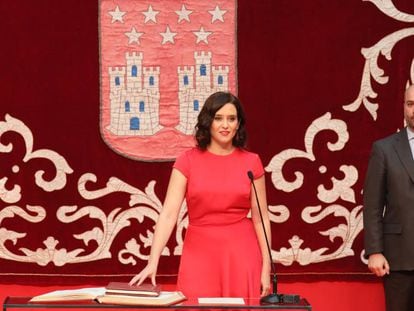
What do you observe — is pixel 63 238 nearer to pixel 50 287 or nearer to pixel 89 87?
pixel 50 287

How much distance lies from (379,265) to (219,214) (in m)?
0.80

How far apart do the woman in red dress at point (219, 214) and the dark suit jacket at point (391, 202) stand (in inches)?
23.3

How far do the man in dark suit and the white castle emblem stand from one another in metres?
0.94

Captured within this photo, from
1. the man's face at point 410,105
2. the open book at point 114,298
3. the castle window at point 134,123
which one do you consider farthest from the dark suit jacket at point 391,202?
the open book at point 114,298

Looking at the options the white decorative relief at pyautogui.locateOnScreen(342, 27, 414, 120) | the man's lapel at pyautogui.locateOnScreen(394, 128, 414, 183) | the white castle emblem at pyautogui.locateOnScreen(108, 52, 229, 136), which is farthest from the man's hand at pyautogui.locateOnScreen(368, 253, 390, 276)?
the white castle emblem at pyautogui.locateOnScreen(108, 52, 229, 136)

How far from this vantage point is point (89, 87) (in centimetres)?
413

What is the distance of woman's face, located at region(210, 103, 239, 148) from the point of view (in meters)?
3.18

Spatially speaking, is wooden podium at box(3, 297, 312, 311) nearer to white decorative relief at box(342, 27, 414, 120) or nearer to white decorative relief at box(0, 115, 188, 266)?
white decorative relief at box(0, 115, 188, 266)

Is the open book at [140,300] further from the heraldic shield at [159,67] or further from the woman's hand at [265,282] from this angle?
the heraldic shield at [159,67]

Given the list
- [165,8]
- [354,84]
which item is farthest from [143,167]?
[354,84]

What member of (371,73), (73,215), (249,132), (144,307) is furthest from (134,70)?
(144,307)

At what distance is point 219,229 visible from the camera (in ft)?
10.5

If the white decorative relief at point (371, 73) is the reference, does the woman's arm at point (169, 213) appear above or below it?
below

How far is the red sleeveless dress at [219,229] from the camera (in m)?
3.15
